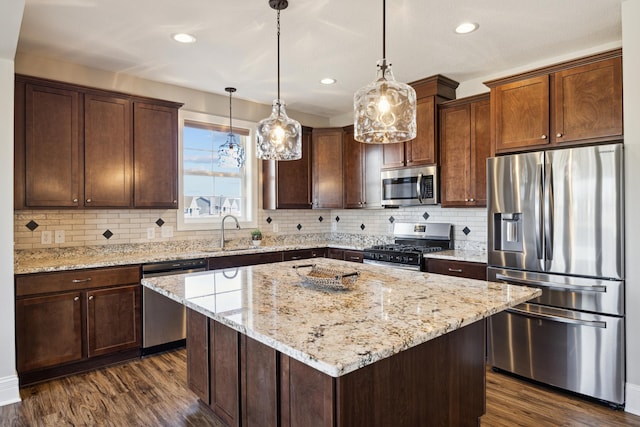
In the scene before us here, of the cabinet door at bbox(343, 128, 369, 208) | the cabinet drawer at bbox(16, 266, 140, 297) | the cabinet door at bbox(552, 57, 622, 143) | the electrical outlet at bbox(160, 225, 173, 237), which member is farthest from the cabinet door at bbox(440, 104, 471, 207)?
the cabinet drawer at bbox(16, 266, 140, 297)

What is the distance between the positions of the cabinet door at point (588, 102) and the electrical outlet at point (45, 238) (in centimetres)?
432

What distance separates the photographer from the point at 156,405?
8.87 feet

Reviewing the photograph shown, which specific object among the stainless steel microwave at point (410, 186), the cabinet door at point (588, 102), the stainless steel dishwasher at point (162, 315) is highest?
the cabinet door at point (588, 102)

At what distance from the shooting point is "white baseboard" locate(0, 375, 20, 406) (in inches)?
108

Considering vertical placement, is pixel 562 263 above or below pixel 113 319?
above

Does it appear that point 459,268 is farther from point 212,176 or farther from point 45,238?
point 45,238

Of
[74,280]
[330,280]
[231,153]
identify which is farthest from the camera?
[231,153]

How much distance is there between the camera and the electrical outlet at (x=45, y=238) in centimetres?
347

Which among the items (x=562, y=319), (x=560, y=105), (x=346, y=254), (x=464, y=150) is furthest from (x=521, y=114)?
(x=346, y=254)

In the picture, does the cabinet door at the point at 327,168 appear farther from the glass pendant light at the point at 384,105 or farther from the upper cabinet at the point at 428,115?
the glass pendant light at the point at 384,105

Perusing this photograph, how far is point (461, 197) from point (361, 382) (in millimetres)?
2903

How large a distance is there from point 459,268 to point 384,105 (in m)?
2.22

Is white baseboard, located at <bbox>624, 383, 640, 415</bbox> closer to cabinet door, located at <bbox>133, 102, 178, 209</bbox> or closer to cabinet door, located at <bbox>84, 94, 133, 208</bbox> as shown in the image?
cabinet door, located at <bbox>133, 102, 178, 209</bbox>

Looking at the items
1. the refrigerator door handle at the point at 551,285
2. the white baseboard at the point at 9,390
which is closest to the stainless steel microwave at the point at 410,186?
the refrigerator door handle at the point at 551,285
